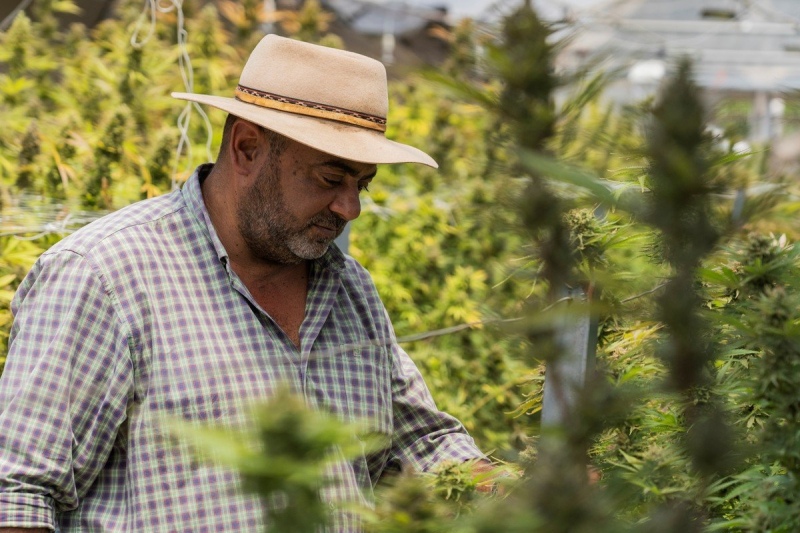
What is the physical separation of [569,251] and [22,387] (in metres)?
1.40

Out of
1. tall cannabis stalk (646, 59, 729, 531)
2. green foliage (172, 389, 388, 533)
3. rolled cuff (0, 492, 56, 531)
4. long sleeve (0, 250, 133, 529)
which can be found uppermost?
tall cannabis stalk (646, 59, 729, 531)

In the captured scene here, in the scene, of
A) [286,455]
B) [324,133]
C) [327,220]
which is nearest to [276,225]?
[327,220]

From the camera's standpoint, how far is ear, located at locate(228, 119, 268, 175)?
207cm

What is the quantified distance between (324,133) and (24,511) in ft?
2.88

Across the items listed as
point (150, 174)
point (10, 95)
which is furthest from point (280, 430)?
point (10, 95)

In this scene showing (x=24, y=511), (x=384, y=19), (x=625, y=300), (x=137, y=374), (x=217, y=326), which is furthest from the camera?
(x=384, y=19)

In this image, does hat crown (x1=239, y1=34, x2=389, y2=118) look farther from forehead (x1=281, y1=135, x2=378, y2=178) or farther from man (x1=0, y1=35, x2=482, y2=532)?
forehead (x1=281, y1=135, x2=378, y2=178)

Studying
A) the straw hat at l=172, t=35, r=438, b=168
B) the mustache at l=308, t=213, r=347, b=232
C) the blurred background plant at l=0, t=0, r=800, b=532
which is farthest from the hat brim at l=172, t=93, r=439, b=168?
the blurred background plant at l=0, t=0, r=800, b=532

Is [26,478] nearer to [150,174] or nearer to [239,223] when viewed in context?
[239,223]

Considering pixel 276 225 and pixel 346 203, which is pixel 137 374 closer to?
pixel 276 225

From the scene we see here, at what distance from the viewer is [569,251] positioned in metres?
0.55

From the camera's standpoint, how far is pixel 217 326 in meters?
1.97

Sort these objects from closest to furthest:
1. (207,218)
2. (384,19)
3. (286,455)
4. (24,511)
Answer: (286,455), (24,511), (207,218), (384,19)

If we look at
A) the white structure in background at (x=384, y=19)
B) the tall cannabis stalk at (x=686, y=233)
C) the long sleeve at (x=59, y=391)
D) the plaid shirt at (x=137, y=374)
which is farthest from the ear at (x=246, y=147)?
the white structure in background at (x=384, y=19)
